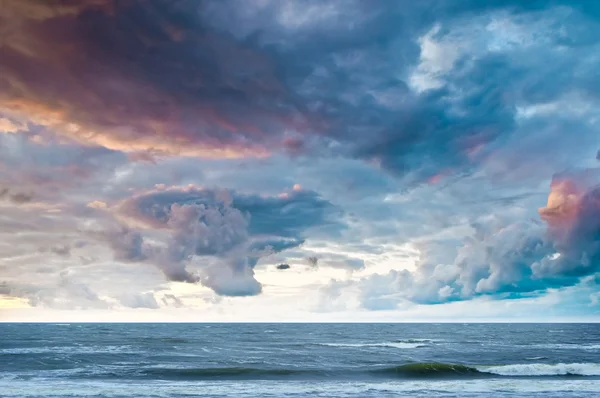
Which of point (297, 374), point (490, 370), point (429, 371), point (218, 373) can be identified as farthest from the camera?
point (490, 370)

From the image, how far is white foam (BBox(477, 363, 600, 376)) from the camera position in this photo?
49281mm

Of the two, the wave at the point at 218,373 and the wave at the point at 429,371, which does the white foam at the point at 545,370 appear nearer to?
the wave at the point at 429,371

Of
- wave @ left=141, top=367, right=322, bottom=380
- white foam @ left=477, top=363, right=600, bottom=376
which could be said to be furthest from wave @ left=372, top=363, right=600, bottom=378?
wave @ left=141, top=367, right=322, bottom=380

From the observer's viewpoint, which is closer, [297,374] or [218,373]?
[297,374]

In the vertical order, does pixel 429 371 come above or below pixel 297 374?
above

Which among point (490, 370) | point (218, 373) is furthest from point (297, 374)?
point (490, 370)

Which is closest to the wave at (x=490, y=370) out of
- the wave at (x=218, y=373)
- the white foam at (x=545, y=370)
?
the white foam at (x=545, y=370)

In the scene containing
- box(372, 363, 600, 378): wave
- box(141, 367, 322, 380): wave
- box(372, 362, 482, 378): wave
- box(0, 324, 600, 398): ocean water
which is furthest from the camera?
box(372, 362, 482, 378): wave

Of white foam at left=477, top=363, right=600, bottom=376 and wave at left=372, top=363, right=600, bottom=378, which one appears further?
white foam at left=477, top=363, right=600, bottom=376

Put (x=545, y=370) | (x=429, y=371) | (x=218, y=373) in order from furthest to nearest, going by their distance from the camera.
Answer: (x=545, y=370) < (x=429, y=371) < (x=218, y=373)

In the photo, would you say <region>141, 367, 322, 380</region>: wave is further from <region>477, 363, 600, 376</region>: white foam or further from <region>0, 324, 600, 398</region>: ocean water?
<region>477, 363, 600, 376</region>: white foam

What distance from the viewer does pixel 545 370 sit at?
2023 inches

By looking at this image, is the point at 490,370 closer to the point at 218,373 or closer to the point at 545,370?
the point at 545,370

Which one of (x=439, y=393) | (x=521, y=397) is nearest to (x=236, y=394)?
(x=439, y=393)
